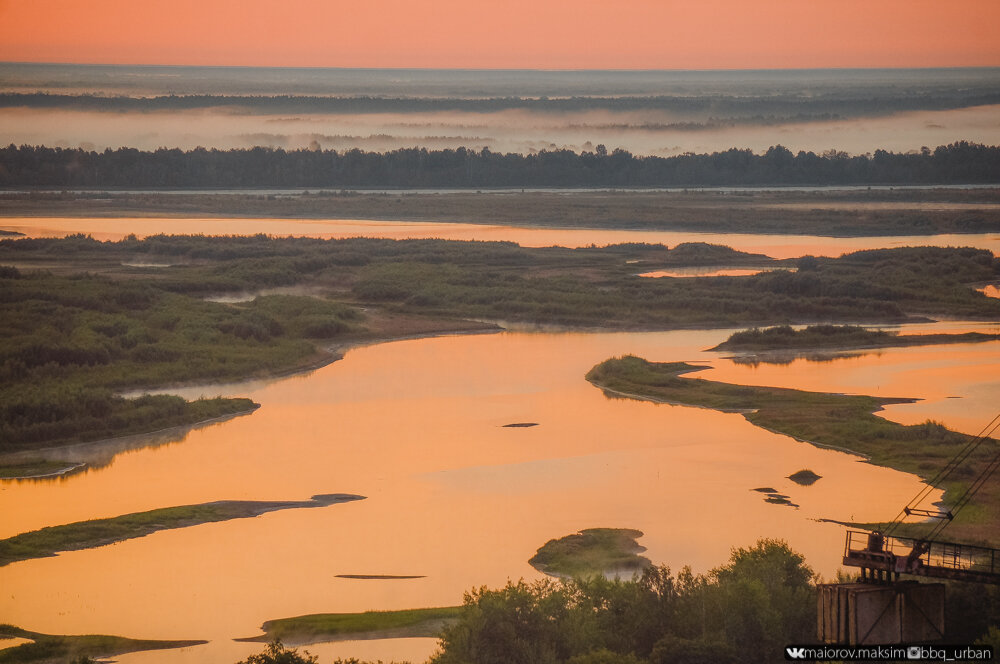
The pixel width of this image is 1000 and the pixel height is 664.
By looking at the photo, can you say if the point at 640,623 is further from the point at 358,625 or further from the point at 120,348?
the point at 120,348

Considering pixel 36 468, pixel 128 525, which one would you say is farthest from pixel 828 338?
pixel 128 525

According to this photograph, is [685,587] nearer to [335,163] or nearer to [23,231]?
[23,231]

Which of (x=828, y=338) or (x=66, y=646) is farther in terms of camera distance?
(x=828, y=338)

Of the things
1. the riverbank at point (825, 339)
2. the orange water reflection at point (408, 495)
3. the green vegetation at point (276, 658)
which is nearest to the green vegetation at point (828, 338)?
the riverbank at point (825, 339)

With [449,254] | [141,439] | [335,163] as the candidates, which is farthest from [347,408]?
[335,163]

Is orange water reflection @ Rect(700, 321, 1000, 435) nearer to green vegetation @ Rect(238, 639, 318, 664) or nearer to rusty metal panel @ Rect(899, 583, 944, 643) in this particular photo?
rusty metal panel @ Rect(899, 583, 944, 643)

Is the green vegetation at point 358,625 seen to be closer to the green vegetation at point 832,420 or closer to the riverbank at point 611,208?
the green vegetation at point 832,420
